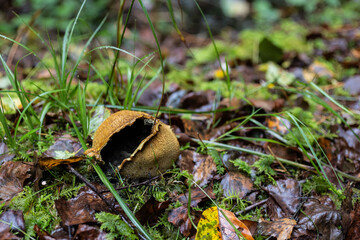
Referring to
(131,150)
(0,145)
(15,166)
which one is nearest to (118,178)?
(131,150)

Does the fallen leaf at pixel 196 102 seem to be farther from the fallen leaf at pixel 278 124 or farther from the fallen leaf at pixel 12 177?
the fallen leaf at pixel 12 177

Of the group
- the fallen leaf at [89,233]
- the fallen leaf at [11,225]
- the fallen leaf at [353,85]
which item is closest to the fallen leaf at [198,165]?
the fallen leaf at [89,233]

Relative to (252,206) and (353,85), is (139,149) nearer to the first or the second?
(252,206)

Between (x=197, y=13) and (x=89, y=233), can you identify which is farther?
(x=197, y=13)

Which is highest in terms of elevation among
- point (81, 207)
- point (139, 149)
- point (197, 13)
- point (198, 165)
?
point (139, 149)

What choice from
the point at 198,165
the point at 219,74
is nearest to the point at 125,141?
the point at 198,165
